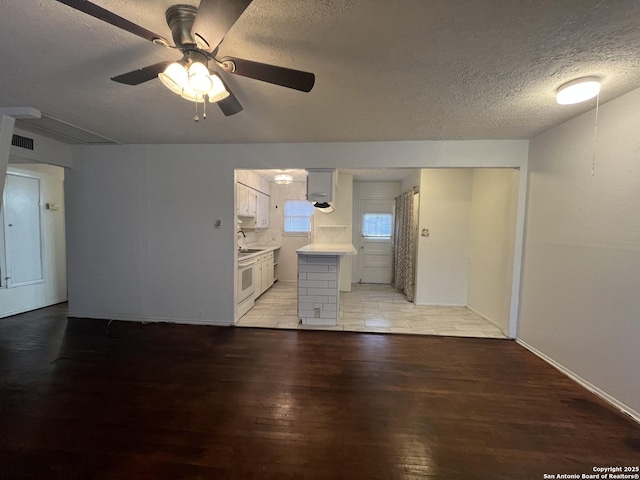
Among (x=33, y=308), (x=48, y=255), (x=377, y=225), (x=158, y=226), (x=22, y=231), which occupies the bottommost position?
(x=33, y=308)

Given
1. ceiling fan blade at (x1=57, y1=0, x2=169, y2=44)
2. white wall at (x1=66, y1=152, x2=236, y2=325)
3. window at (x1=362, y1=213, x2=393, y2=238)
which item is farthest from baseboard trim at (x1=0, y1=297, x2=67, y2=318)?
window at (x1=362, y1=213, x2=393, y2=238)

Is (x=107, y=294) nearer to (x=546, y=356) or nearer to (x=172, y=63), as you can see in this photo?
(x=172, y=63)

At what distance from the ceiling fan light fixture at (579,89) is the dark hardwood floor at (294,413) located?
2.44 meters

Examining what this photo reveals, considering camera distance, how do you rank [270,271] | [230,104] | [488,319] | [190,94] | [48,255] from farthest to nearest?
[270,271], [48,255], [488,319], [230,104], [190,94]

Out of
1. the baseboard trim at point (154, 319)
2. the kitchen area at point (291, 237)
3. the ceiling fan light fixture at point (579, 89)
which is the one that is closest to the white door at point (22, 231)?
the baseboard trim at point (154, 319)

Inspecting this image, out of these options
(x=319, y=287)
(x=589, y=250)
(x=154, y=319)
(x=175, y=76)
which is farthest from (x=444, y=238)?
(x=154, y=319)

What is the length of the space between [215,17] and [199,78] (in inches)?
14.7

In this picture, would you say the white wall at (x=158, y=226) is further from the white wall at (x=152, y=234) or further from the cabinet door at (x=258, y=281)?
the cabinet door at (x=258, y=281)

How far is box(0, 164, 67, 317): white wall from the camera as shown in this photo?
3.96 m

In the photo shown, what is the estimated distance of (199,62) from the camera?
4.56 ft

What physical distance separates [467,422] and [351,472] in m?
0.98

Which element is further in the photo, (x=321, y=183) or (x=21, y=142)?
(x=321, y=183)

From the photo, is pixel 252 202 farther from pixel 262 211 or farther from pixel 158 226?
pixel 158 226

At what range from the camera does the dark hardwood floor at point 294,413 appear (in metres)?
1.52
